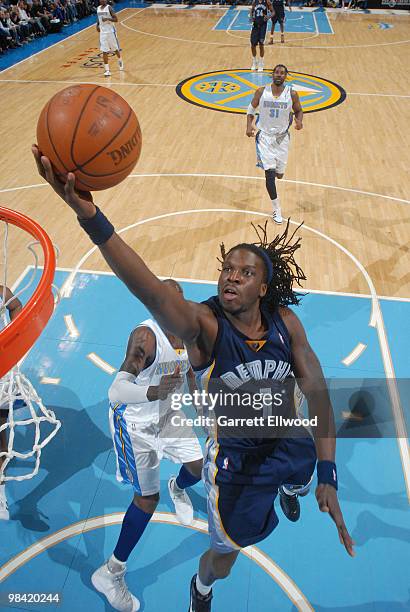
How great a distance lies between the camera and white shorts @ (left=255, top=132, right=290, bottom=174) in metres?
6.70

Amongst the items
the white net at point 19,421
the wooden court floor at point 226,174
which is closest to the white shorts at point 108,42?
the wooden court floor at point 226,174

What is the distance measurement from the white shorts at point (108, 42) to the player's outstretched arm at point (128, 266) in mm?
12409

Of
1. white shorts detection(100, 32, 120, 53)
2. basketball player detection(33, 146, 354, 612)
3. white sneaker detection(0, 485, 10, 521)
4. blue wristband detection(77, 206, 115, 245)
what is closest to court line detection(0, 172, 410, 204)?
white sneaker detection(0, 485, 10, 521)

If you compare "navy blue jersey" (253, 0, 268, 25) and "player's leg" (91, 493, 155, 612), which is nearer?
"player's leg" (91, 493, 155, 612)

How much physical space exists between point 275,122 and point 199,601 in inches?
227

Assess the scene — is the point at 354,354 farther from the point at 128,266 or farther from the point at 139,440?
the point at 128,266

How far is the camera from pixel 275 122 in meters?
6.66

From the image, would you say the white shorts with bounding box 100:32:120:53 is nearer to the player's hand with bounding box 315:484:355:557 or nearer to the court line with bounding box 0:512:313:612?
the court line with bounding box 0:512:313:612

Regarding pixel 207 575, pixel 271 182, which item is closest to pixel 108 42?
pixel 271 182

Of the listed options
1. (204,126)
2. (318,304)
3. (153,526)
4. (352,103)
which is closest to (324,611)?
(153,526)

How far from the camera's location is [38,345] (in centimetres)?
489

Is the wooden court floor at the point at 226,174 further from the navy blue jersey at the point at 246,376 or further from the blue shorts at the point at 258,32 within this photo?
the navy blue jersey at the point at 246,376

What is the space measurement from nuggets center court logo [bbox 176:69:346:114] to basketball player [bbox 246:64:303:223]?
419 cm

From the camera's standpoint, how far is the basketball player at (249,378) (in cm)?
225
